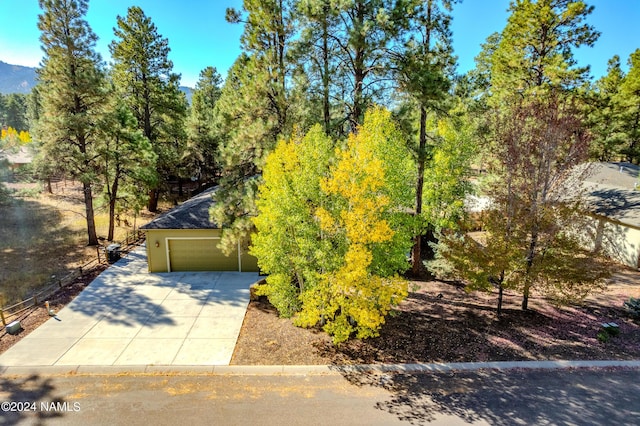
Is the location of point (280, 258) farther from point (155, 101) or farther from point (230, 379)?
point (155, 101)

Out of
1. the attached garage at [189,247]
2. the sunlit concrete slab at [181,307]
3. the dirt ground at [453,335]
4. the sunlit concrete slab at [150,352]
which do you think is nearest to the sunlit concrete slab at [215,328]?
the dirt ground at [453,335]

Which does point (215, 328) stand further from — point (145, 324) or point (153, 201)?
point (153, 201)

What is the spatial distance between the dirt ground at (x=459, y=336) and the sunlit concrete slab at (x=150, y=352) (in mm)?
1873

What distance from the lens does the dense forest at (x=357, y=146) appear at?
30.1 feet

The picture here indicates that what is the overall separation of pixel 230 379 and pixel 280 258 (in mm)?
3389

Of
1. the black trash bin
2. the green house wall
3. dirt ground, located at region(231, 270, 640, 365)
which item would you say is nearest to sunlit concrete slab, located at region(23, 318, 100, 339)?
the green house wall

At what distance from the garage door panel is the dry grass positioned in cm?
500

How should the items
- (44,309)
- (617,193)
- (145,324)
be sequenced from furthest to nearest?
(617,193) → (44,309) → (145,324)

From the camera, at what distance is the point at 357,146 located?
886 centimetres

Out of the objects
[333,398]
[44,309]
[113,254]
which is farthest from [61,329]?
[333,398]

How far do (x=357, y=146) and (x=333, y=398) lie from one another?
6160 mm

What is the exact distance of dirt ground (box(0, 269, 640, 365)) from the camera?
9422mm

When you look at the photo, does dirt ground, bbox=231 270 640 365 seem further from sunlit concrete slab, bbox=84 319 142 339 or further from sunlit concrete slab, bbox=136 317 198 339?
sunlit concrete slab, bbox=84 319 142 339

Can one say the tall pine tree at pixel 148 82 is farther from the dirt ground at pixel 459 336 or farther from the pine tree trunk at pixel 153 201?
the dirt ground at pixel 459 336
